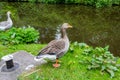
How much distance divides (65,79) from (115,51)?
16.0ft

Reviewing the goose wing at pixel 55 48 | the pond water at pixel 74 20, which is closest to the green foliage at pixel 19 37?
the goose wing at pixel 55 48

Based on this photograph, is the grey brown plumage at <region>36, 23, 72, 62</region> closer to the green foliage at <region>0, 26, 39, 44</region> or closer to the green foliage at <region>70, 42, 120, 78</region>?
the green foliage at <region>70, 42, 120, 78</region>

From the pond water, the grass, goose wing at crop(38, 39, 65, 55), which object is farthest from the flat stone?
the pond water

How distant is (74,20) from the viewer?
14875 mm

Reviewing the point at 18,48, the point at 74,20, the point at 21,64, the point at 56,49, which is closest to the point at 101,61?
the point at 56,49

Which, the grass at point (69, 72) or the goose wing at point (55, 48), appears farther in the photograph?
the goose wing at point (55, 48)

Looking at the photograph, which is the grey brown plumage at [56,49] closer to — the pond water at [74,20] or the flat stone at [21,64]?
the flat stone at [21,64]

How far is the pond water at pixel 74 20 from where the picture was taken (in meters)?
11.9

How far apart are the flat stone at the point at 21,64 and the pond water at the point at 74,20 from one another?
4.36 m

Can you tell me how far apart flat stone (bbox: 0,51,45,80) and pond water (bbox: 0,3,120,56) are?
436 cm

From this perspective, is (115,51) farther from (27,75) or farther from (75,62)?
(27,75)

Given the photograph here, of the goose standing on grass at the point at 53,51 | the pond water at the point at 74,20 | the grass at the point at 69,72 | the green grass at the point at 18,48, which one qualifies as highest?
the goose standing on grass at the point at 53,51

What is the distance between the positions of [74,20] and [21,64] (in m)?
8.80

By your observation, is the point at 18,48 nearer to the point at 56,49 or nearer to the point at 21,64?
the point at 21,64
